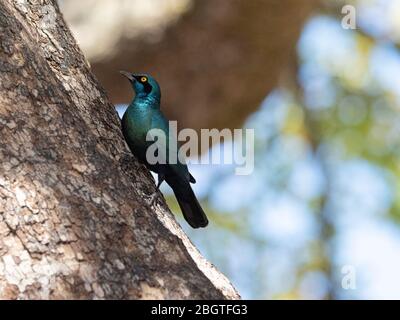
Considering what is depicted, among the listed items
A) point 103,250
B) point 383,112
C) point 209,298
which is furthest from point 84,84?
point 383,112

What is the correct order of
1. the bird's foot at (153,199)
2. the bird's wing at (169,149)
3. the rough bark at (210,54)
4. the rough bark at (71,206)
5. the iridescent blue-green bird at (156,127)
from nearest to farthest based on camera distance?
1. the rough bark at (71,206)
2. the bird's foot at (153,199)
3. the iridescent blue-green bird at (156,127)
4. the bird's wing at (169,149)
5. the rough bark at (210,54)

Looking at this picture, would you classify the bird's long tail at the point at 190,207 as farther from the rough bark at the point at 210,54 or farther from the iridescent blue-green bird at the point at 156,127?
the rough bark at the point at 210,54

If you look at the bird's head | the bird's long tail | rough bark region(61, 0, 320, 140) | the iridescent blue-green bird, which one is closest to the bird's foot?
the iridescent blue-green bird

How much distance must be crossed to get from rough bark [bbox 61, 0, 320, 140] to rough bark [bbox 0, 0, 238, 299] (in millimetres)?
4099

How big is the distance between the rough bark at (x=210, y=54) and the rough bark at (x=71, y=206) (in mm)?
4099

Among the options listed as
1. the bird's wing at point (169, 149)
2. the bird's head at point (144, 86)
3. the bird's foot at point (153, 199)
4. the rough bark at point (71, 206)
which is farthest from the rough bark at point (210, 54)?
the bird's foot at point (153, 199)

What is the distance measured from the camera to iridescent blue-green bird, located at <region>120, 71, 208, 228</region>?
4691 millimetres

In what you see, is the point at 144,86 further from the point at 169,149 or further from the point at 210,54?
the point at 210,54

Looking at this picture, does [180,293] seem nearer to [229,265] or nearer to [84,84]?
[84,84]

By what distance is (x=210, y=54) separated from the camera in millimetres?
8516

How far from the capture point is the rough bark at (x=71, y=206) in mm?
3170

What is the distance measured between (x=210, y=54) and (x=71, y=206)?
17.5 feet

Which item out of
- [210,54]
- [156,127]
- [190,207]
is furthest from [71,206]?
[210,54]

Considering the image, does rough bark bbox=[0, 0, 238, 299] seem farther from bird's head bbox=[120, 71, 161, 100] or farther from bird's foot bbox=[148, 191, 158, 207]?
bird's head bbox=[120, 71, 161, 100]
